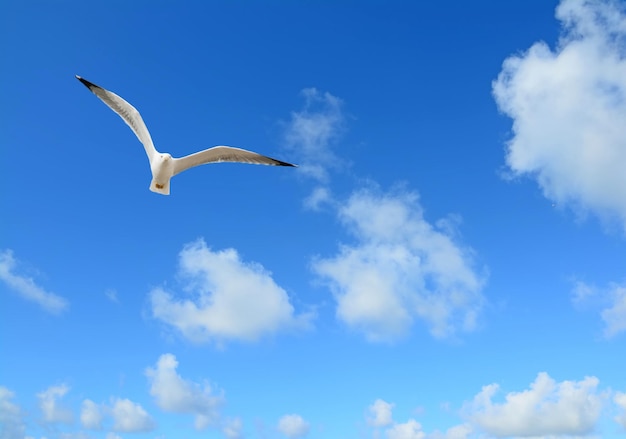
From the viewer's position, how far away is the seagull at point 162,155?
23172 mm

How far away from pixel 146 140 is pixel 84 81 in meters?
4.12

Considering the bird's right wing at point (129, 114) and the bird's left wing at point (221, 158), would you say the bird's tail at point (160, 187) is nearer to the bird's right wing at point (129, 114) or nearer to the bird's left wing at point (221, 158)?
the bird's left wing at point (221, 158)

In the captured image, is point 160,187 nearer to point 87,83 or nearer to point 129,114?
point 129,114

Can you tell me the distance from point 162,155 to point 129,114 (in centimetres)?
344

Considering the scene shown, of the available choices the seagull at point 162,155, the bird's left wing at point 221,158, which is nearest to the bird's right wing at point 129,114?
the seagull at point 162,155

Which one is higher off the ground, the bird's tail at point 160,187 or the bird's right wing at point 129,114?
the bird's right wing at point 129,114

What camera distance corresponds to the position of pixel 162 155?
2316 centimetres

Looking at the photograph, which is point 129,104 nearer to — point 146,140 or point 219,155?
point 146,140

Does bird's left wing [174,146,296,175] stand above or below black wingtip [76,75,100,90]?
below

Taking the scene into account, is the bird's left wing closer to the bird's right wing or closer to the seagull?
the seagull

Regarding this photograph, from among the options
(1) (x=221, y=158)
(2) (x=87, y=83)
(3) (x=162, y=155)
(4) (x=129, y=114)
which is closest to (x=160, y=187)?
(3) (x=162, y=155)

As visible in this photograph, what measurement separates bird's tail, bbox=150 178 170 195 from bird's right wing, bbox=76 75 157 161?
178cm

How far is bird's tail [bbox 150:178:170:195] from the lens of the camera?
2323cm

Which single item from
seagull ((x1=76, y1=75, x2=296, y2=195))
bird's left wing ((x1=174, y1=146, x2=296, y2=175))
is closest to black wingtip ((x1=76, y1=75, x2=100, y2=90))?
seagull ((x1=76, y1=75, x2=296, y2=195))
